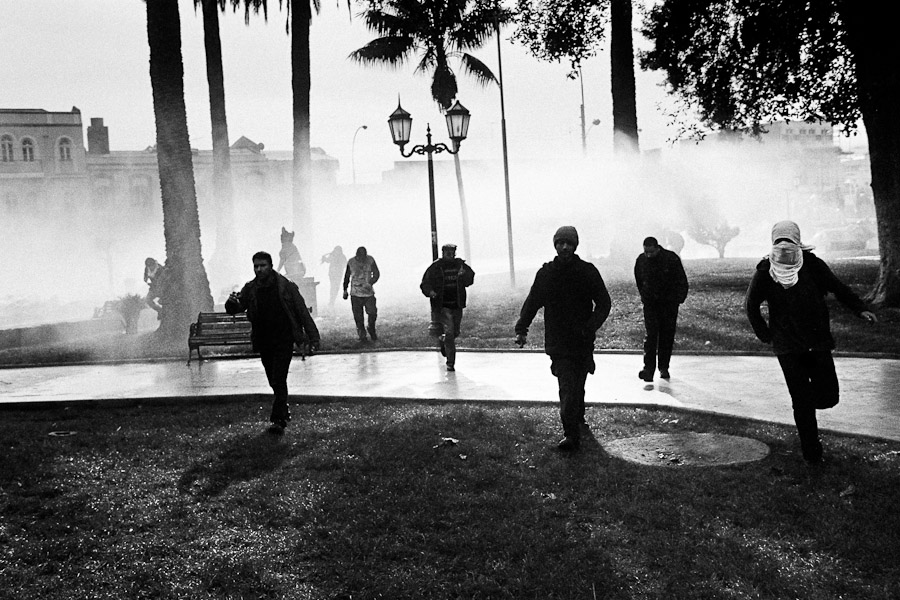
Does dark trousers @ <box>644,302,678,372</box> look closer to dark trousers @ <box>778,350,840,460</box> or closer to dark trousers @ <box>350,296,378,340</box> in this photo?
dark trousers @ <box>778,350,840,460</box>

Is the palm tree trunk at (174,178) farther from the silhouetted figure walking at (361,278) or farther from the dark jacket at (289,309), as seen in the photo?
the dark jacket at (289,309)

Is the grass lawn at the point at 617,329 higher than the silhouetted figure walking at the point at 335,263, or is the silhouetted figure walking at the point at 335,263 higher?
the silhouetted figure walking at the point at 335,263

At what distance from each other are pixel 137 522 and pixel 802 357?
4665 mm

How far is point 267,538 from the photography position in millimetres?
5500

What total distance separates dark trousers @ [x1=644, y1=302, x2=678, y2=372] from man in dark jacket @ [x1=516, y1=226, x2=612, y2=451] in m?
2.87

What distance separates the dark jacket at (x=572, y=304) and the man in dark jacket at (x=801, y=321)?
48.8 inches

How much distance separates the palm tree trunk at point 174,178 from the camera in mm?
16438

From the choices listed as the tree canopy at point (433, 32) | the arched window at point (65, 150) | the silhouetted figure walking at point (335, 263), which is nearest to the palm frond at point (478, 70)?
the tree canopy at point (433, 32)

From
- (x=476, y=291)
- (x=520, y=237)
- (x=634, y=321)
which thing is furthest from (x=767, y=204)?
(x=634, y=321)

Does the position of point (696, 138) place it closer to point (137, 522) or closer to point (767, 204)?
point (137, 522)

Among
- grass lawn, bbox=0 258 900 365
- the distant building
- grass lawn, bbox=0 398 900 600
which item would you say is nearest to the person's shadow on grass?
grass lawn, bbox=0 398 900 600

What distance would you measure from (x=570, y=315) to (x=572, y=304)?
9cm

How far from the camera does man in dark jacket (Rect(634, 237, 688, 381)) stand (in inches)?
395

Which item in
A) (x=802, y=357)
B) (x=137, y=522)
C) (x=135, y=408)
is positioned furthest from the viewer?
(x=135, y=408)
